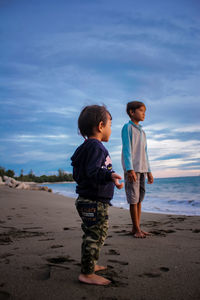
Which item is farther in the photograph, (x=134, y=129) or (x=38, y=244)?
(x=134, y=129)

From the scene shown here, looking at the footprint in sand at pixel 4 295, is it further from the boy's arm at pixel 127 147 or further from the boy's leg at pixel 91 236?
the boy's arm at pixel 127 147

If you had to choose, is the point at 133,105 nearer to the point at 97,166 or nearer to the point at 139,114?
the point at 139,114

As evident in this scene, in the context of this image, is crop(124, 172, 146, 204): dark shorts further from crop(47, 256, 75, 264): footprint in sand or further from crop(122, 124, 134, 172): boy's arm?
crop(47, 256, 75, 264): footprint in sand

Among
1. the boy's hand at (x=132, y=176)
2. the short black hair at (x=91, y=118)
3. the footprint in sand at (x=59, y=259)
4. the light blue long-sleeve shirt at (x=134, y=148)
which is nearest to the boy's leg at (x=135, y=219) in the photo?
the boy's hand at (x=132, y=176)

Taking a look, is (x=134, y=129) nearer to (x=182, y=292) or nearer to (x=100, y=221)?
(x=100, y=221)

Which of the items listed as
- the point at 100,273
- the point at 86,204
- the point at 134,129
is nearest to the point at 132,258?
the point at 100,273

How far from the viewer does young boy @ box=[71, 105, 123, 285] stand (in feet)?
5.73

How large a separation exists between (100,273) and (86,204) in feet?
1.93

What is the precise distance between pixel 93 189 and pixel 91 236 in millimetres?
366

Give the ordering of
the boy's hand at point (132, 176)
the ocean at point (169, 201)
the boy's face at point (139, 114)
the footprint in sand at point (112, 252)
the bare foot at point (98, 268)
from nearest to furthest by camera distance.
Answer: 1. the bare foot at point (98, 268)
2. the footprint in sand at point (112, 252)
3. the boy's hand at point (132, 176)
4. the boy's face at point (139, 114)
5. the ocean at point (169, 201)

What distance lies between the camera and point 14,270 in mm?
1880

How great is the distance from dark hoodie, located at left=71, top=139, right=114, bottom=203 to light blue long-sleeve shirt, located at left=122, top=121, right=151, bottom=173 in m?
1.43

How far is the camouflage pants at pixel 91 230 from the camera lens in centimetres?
174

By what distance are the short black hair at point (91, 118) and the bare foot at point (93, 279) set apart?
45.8 inches
